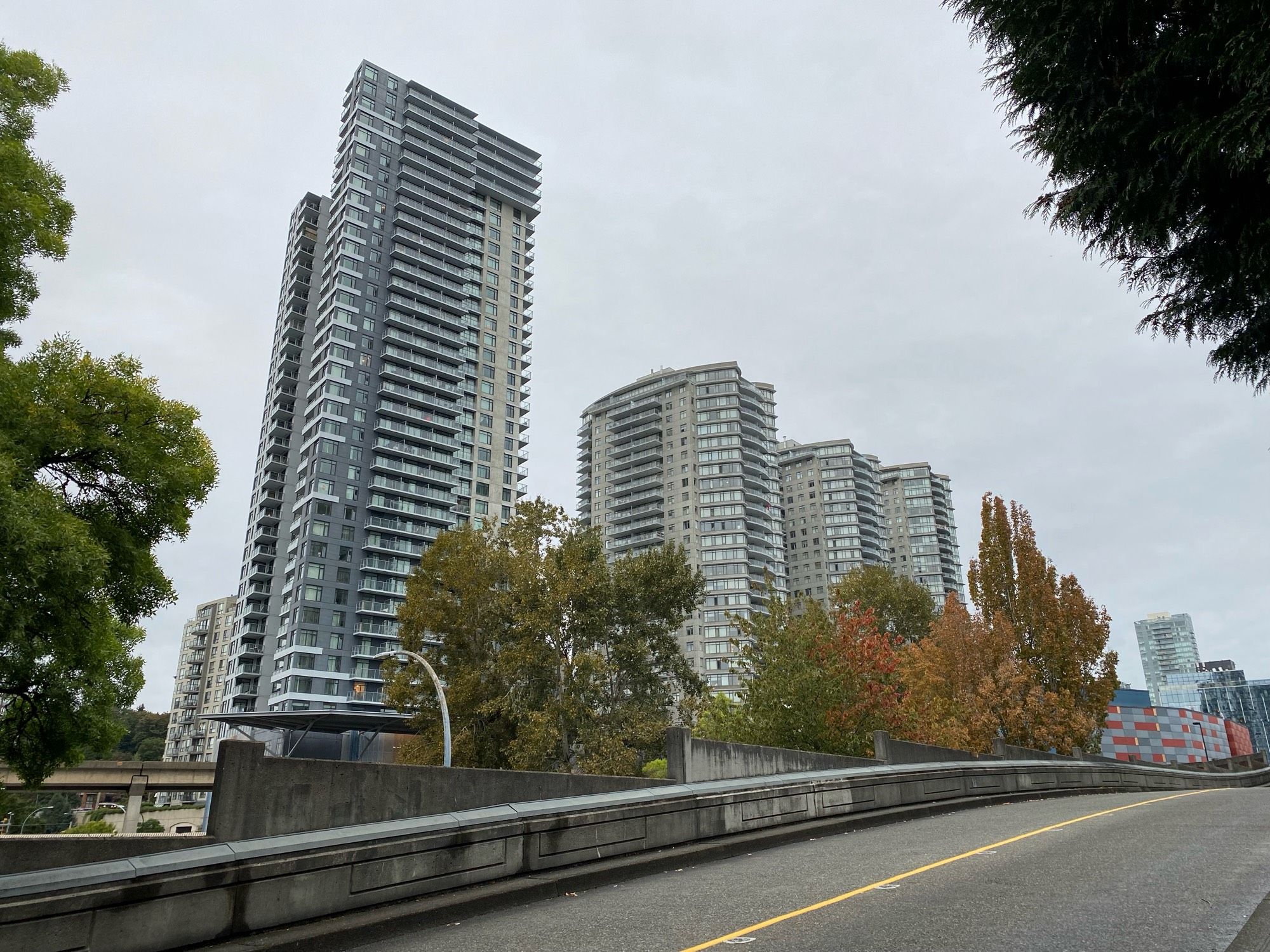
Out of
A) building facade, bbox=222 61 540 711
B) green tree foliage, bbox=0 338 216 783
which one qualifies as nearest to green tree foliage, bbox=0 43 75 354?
green tree foliage, bbox=0 338 216 783

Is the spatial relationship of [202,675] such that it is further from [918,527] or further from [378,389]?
[918,527]

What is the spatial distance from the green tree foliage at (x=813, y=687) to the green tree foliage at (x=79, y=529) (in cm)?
1535

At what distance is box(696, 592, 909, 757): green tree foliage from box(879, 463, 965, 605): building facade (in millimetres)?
149760

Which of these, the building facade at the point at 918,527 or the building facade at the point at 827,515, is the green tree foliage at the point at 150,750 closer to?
the building facade at the point at 827,515

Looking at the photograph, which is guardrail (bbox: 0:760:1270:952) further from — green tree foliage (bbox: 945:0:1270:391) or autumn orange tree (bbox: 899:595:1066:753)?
autumn orange tree (bbox: 899:595:1066:753)

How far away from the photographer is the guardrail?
20.3 ft

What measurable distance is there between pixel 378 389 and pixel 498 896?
10551 centimetres

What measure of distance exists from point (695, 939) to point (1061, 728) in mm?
33032

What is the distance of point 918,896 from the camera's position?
822 cm

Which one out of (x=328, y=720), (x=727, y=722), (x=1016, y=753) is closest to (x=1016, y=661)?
(x=1016, y=753)

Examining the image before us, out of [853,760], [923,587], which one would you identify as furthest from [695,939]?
[923,587]

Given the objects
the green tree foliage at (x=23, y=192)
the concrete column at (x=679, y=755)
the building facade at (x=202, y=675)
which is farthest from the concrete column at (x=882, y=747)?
the building facade at (x=202, y=675)

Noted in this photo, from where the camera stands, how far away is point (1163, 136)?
636 centimetres

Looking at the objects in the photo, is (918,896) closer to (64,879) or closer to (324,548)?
(64,879)
